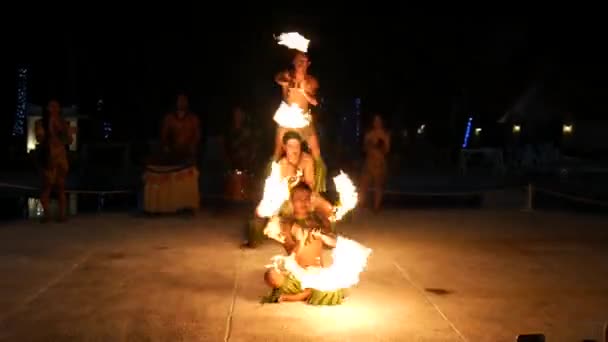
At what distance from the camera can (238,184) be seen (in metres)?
15.8

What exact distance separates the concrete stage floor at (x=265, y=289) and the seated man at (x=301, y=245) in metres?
0.14

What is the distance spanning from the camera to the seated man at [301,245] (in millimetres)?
7613

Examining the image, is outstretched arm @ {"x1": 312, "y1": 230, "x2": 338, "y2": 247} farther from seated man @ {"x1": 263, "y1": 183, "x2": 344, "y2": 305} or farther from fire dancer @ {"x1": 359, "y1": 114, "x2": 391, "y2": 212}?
fire dancer @ {"x1": 359, "y1": 114, "x2": 391, "y2": 212}

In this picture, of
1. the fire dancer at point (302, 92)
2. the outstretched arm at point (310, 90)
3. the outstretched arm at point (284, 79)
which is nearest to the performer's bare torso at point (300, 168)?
the fire dancer at point (302, 92)

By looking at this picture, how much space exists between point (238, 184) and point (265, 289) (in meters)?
7.46

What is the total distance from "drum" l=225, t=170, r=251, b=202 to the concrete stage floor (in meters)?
2.42

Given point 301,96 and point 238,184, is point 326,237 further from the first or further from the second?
point 238,184

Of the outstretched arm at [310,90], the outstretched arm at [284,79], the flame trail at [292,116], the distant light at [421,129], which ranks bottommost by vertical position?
the distant light at [421,129]

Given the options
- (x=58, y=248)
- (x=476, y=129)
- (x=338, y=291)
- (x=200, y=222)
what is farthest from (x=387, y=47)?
(x=338, y=291)

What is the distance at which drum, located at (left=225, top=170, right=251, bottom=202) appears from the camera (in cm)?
1573

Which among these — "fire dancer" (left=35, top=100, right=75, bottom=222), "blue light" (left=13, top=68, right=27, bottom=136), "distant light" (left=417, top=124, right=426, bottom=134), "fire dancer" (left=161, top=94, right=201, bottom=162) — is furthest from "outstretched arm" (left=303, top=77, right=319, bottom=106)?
"distant light" (left=417, top=124, right=426, bottom=134)

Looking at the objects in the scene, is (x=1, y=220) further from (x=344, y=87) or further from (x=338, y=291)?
(x=344, y=87)

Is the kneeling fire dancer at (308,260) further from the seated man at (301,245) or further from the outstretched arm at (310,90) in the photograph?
the outstretched arm at (310,90)

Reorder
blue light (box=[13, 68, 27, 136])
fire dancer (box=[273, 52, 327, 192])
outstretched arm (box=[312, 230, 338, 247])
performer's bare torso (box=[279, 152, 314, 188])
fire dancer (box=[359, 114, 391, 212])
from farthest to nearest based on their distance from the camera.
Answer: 1. blue light (box=[13, 68, 27, 136])
2. fire dancer (box=[359, 114, 391, 212])
3. fire dancer (box=[273, 52, 327, 192])
4. performer's bare torso (box=[279, 152, 314, 188])
5. outstretched arm (box=[312, 230, 338, 247])
